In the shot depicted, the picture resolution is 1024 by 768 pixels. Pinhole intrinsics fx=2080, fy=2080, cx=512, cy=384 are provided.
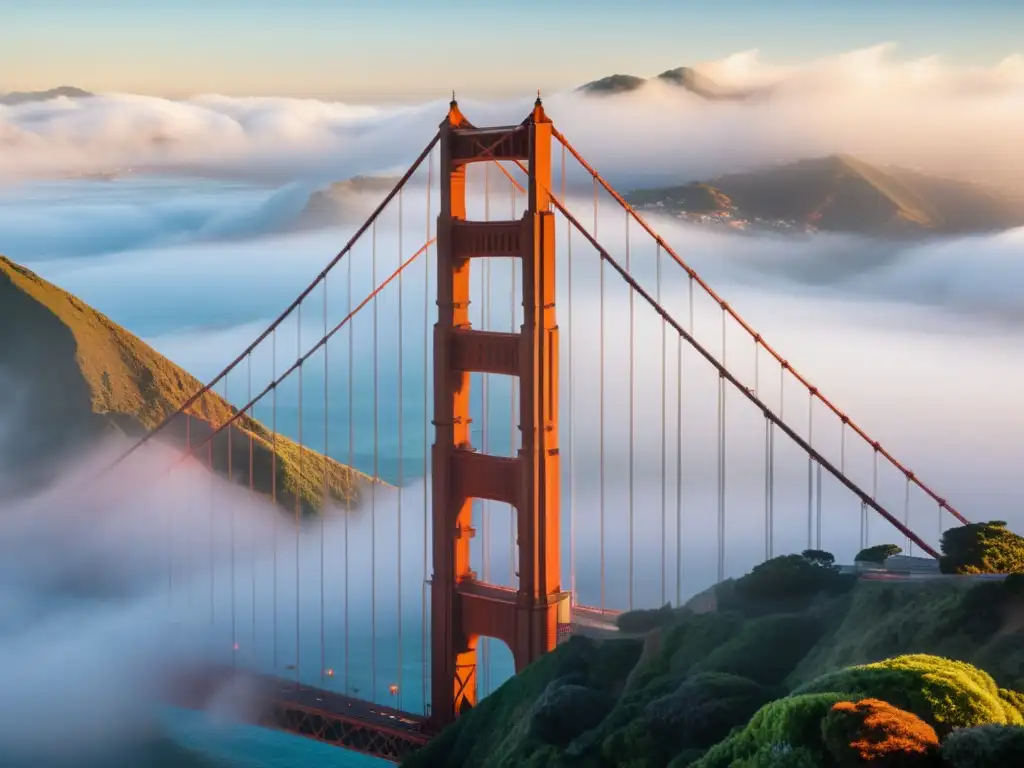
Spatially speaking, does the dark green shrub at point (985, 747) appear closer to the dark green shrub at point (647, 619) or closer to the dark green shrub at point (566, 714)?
the dark green shrub at point (566, 714)

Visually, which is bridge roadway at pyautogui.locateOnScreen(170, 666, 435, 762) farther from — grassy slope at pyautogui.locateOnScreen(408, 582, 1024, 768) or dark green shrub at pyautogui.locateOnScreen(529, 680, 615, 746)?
dark green shrub at pyautogui.locateOnScreen(529, 680, 615, 746)

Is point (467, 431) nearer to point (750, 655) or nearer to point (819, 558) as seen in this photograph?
point (819, 558)

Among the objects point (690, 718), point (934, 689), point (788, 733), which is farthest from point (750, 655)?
point (934, 689)

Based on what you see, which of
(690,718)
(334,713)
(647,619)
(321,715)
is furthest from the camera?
(321,715)

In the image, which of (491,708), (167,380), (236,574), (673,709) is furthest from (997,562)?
(167,380)

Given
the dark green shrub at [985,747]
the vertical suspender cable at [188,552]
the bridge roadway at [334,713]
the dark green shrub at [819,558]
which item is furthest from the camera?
the vertical suspender cable at [188,552]

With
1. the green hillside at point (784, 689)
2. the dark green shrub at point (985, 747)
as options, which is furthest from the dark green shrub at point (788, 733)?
the dark green shrub at point (985, 747)
